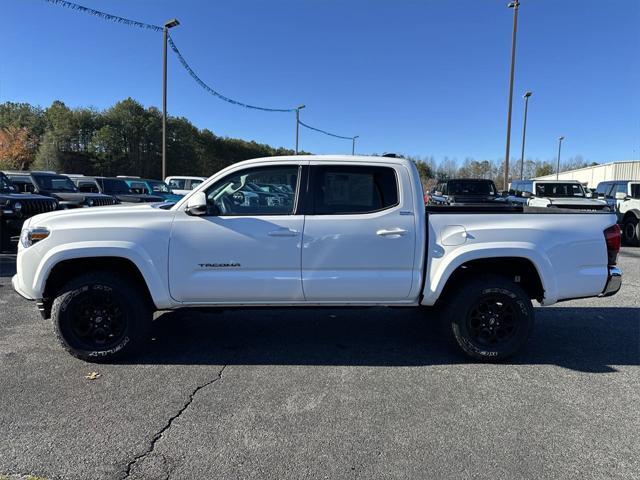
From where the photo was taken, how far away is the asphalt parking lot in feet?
9.36

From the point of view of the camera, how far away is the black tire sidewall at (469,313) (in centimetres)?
435

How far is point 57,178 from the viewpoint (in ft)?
49.4

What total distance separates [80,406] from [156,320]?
2.22 meters

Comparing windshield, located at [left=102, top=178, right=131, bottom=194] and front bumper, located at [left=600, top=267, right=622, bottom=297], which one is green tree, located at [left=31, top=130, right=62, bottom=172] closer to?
windshield, located at [left=102, top=178, right=131, bottom=194]

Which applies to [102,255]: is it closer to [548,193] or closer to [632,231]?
[548,193]

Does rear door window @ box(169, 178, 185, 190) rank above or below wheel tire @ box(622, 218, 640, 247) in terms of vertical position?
above

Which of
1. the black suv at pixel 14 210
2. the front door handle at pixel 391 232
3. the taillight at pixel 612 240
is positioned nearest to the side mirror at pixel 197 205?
the front door handle at pixel 391 232

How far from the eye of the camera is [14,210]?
917 cm

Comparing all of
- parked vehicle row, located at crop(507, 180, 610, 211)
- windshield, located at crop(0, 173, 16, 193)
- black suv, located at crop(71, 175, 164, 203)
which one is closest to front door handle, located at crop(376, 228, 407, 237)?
windshield, located at crop(0, 173, 16, 193)

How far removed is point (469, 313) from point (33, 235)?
4.01 metres

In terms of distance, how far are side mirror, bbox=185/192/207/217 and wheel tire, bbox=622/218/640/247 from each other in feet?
46.7

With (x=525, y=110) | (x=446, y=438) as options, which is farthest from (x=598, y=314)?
(x=525, y=110)

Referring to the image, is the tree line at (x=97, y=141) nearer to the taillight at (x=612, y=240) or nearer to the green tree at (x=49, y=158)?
the green tree at (x=49, y=158)

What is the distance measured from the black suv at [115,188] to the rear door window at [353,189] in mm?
13535
